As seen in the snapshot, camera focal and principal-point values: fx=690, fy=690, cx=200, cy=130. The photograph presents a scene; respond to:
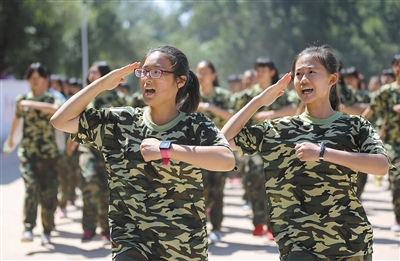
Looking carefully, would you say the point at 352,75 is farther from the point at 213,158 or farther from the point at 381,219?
the point at 213,158

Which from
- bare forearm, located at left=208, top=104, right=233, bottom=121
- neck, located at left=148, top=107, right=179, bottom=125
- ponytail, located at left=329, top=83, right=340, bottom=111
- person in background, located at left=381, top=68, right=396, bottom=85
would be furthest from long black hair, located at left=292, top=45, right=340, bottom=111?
person in background, located at left=381, top=68, right=396, bottom=85

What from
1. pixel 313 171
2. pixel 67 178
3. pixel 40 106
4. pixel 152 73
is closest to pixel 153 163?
pixel 152 73

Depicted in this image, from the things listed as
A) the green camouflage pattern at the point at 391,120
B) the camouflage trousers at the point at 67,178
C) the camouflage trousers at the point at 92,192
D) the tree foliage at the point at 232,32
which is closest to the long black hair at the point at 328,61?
the green camouflage pattern at the point at 391,120

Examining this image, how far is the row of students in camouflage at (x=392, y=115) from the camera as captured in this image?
9031mm

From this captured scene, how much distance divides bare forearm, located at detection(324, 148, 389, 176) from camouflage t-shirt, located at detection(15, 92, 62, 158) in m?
5.59

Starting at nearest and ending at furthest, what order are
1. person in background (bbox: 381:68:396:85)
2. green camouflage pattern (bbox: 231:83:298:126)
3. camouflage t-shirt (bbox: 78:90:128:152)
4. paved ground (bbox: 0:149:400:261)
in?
1. paved ground (bbox: 0:149:400:261)
2. camouflage t-shirt (bbox: 78:90:128:152)
3. green camouflage pattern (bbox: 231:83:298:126)
4. person in background (bbox: 381:68:396:85)

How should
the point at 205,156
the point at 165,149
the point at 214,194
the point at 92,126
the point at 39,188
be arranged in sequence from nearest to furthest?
the point at 165,149 < the point at 205,156 < the point at 92,126 < the point at 39,188 < the point at 214,194

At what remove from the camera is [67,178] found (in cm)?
1185

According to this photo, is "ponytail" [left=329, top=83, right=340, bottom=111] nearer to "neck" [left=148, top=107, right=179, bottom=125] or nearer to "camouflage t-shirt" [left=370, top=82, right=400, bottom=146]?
"neck" [left=148, top=107, right=179, bottom=125]

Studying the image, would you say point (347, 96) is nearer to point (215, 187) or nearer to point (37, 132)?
point (215, 187)

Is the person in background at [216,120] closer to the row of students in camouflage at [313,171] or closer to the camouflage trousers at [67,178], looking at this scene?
the camouflage trousers at [67,178]

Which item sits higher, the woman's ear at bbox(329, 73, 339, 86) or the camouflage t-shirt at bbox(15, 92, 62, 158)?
the camouflage t-shirt at bbox(15, 92, 62, 158)

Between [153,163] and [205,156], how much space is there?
1.37 feet

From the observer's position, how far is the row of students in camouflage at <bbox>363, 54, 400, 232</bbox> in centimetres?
903
